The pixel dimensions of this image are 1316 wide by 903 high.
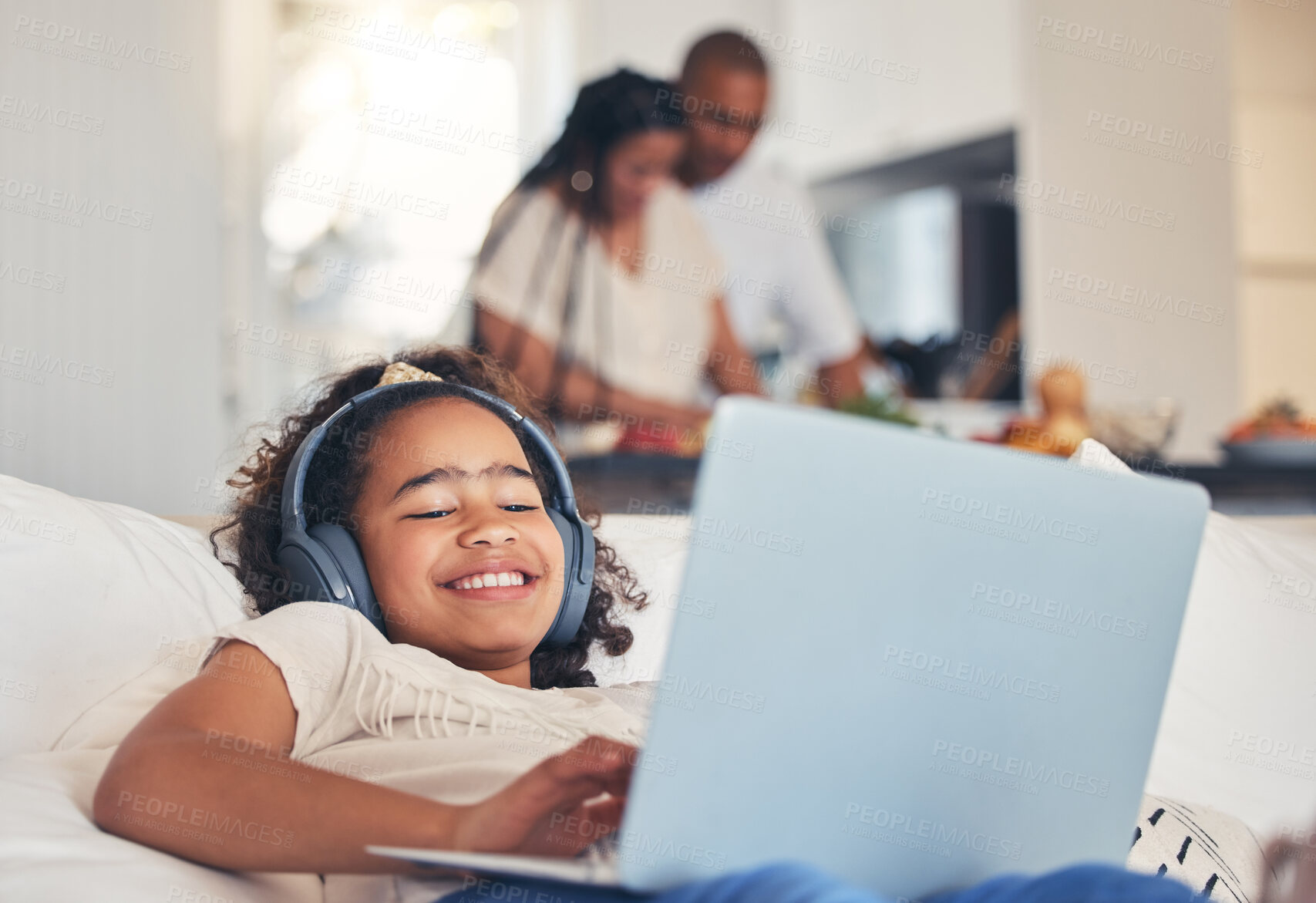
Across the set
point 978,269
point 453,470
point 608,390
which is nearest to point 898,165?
point 978,269

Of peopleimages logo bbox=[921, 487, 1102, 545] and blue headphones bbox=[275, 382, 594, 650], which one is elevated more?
peopleimages logo bbox=[921, 487, 1102, 545]

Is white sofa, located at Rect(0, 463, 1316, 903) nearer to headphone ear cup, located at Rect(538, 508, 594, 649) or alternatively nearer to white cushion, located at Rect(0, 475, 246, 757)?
white cushion, located at Rect(0, 475, 246, 757)

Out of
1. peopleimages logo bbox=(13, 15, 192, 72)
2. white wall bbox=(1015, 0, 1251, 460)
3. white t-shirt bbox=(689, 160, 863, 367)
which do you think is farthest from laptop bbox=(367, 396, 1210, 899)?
white wall bbox=(1015, 0, 1251, 460)

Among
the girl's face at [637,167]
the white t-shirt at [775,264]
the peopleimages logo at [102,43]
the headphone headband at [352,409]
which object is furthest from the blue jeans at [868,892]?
the white t-shirt at [775,264]

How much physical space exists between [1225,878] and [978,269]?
10.7ft

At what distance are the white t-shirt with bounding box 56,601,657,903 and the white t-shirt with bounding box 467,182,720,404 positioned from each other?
163 cm

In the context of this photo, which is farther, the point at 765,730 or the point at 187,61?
the point at 187,61

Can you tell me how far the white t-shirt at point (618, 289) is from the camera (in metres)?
2.59

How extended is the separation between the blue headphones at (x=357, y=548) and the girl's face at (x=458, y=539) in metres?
0.02

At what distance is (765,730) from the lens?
58cm

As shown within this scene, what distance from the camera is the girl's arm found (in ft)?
2.26

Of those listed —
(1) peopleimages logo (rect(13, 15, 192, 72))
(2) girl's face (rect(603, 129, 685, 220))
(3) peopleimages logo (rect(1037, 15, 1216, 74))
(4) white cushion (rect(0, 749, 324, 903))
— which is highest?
(3) peopleimages logo (rect(1037, 15, 1216, 74))

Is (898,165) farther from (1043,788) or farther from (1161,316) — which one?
(1043,788)

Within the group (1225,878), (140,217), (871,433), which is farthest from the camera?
(140,217)
